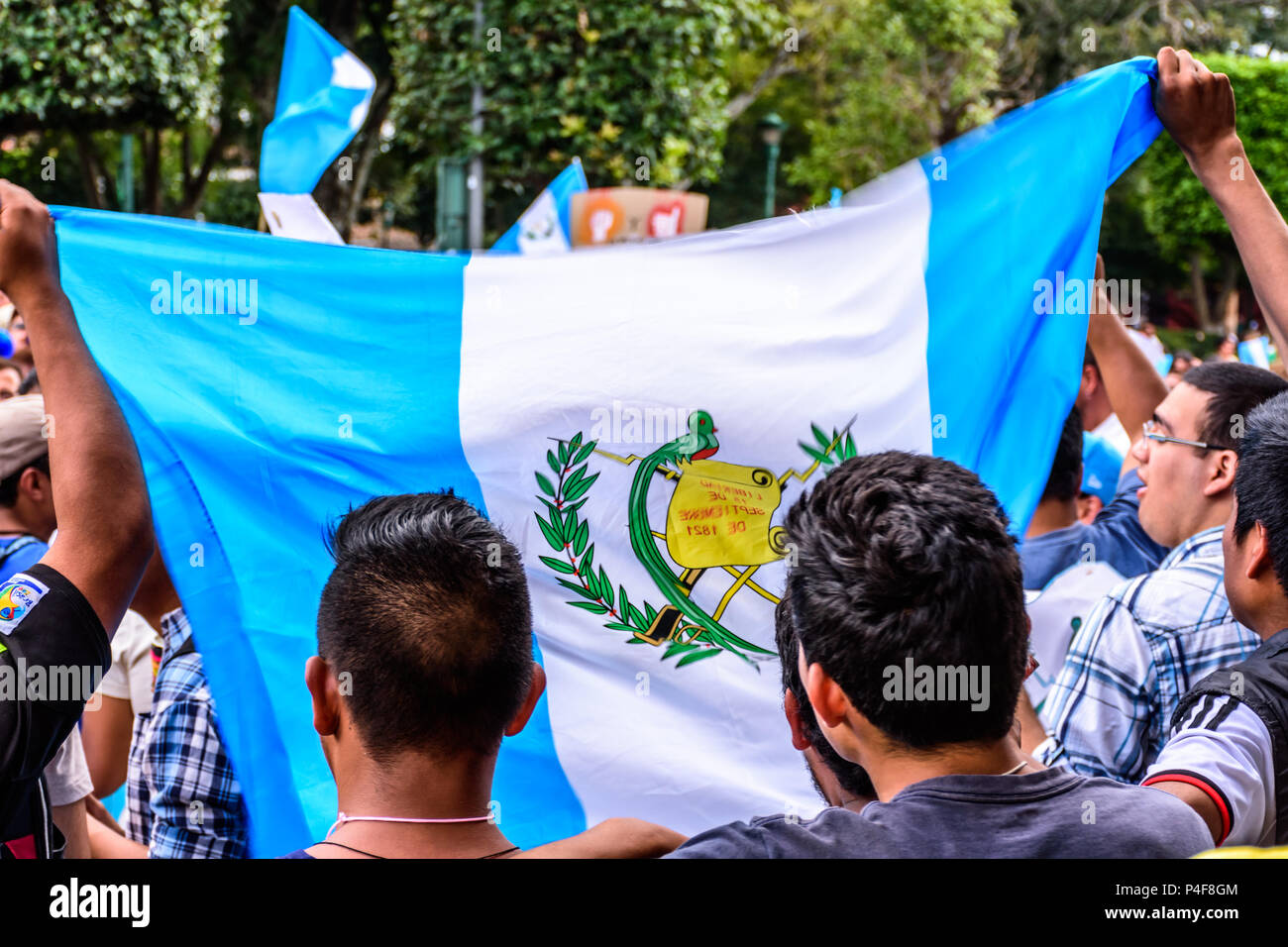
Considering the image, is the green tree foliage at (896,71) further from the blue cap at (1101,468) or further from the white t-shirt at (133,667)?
the white t-shirt at (133,667)

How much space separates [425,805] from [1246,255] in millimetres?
1985

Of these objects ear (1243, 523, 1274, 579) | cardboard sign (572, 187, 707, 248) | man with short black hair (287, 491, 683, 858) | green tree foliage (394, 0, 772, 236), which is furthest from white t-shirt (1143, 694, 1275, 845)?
green tree foliage (394, 0, 772, 236)

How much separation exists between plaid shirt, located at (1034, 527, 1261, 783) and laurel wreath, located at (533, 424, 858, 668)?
700 millimetres

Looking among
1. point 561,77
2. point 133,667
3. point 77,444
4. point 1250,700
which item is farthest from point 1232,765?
point 561,77

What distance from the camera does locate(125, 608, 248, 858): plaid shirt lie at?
2.38 metres

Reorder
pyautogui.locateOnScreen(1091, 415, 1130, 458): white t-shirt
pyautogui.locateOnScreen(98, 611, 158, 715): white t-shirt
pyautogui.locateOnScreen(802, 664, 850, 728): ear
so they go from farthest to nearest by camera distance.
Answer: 1. pyautogui.locateOnScreen(1091, 415, 1130, 458): white t-shirt
2. pyautogui.locateOnScreen(98, 611, 158, 715): white t-shirt
3. pyautogui.locateOnScreen(802, 664, 850, 728): ear

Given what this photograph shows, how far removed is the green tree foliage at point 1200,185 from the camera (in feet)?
76.4

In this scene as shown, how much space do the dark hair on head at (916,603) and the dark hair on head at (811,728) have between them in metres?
0.11

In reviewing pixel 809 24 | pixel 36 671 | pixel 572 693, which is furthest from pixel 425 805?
pixel 809 24

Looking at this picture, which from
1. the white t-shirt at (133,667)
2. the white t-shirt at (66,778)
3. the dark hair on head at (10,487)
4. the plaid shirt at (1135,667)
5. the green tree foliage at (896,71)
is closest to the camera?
the white t-shirt at (66,778)

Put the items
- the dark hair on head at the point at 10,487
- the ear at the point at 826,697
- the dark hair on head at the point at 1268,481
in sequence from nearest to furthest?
1. the ear at the point at 826,697
2. the dark hair on head at the point at 1268,481
3. the dark hair on head at the point at 10,487

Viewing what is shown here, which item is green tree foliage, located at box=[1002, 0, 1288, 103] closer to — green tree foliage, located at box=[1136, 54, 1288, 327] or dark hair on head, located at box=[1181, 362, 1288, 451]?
green tree foliage, located at box=[1136, 54, 1288, 327]

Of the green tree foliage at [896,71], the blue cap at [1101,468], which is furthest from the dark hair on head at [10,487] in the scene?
the green tree foliage at [896,71]

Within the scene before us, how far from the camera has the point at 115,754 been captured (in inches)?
124
